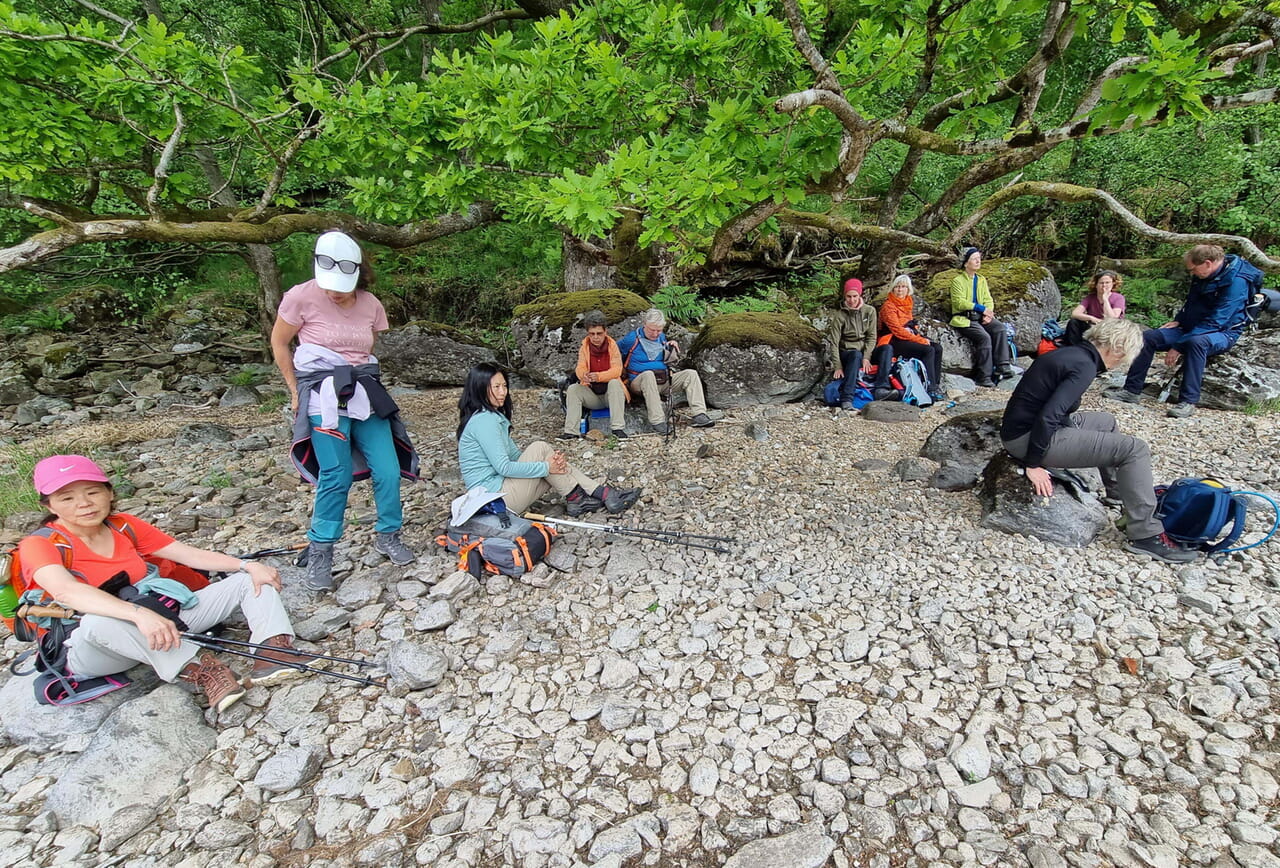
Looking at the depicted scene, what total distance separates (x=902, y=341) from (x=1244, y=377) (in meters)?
3.62

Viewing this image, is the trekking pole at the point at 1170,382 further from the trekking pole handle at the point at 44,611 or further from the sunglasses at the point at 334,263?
the trekking pole handle at the point at 44,611

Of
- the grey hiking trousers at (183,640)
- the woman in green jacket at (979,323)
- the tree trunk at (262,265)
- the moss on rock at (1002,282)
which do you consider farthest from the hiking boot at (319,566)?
the moss on rock at (1002,282)

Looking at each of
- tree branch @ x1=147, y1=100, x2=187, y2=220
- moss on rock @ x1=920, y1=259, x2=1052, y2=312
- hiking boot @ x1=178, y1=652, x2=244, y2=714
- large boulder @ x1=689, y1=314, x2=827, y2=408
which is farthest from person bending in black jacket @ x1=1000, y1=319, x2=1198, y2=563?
tree branch @ x1=147, y1=100, x2=187, y2=220

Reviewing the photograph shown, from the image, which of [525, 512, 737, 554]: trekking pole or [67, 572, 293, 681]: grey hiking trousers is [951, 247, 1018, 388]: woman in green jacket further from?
[67, 572, 293, 681]: grey hiking trousers

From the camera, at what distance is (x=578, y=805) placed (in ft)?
8.07

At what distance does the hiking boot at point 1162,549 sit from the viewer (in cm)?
378

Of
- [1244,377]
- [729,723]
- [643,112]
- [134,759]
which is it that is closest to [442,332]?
[643,112]

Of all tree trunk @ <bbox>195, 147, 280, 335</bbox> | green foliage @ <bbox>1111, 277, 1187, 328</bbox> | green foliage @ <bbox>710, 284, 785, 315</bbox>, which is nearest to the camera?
tree trunk @ <bbox>195, 147, 280, 335</bbox>

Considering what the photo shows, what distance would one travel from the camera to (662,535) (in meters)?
4.33

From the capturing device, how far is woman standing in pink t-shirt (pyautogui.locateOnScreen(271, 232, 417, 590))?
3.53 meters

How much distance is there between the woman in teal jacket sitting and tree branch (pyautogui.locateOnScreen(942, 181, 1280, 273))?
14.8 feet

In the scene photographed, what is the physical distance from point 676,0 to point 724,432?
424 cm

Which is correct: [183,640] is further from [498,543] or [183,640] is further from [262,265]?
[262,265]

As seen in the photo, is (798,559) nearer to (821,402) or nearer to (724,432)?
(724,432)
